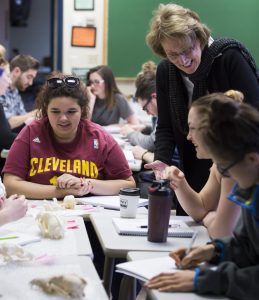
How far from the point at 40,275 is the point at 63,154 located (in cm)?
113

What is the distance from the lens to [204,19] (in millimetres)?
6156

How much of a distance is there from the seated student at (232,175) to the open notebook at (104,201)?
0.90 metres

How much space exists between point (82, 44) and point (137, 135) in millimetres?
2479

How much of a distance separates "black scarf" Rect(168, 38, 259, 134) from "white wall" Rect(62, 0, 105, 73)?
3.95 m

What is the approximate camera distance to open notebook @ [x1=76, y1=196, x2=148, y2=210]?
7.31 ft

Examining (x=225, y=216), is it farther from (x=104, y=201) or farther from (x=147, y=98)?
(x=147, y=98)

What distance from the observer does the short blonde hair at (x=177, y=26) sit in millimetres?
2150

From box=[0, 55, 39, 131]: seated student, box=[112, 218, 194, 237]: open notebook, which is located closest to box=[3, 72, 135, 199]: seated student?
box=[112, 218, 194, 237]: open notebook

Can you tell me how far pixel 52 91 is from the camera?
97.6 inches

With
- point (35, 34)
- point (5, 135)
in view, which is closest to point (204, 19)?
point (5, 135)

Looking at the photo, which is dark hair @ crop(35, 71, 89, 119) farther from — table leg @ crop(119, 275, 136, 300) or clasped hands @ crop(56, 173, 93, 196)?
table leg @ crop(119, 275, 136, 300)

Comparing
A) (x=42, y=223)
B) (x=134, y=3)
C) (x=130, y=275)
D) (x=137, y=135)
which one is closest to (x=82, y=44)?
(x=134, y=3)

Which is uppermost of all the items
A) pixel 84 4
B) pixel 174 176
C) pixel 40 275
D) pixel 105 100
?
pixel 84 4

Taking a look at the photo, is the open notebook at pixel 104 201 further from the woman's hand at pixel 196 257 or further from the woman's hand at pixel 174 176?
the woman's hand at pixel 196 257
